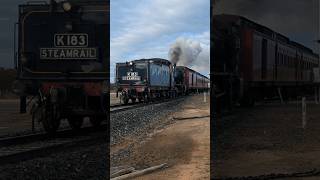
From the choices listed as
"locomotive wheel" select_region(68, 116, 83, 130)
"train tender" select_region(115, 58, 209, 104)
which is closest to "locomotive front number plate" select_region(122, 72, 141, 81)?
"train tender" select_region(115, 58, 209, 104)

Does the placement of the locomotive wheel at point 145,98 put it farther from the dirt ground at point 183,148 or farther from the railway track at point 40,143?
the railway track at point 40,143

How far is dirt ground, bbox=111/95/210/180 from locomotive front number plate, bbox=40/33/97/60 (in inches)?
21.8

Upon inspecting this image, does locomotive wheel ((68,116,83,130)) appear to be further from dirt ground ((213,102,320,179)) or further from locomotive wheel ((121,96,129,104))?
dirt ground ((213,102,320,179))

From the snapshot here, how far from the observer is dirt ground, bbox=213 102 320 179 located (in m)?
3.41

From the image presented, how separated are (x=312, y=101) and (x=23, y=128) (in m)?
2.18

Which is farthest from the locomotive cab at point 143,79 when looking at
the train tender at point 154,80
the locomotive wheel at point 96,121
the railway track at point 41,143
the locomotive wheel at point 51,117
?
the locomotive wheel at point 51,117

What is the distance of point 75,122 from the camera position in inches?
117

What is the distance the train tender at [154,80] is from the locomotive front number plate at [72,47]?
12.7 inches

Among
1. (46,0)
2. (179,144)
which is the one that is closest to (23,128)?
(46,0)

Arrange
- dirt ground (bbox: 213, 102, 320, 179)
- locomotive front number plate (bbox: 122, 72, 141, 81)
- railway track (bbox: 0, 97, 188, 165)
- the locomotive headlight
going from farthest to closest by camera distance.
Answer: dirt ground (bbox: 213, 102, 320, 179) → railway track (bbox: 0, 97, 188, 165) → the locomotive headlight → locomotive front number plate (bbox: 122, 72, 141, 81)

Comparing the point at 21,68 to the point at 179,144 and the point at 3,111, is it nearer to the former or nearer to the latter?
the point at 3,111

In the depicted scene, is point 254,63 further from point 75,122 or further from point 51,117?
point 51,117

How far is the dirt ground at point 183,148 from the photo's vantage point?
8.73 ft

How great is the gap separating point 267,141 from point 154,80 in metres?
1.41
